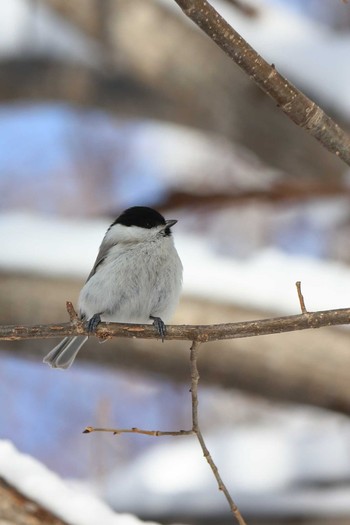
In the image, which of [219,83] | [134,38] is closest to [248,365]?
[219,83]

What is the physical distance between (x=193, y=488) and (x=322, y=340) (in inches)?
43.5

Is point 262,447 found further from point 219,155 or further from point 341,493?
point 219,155

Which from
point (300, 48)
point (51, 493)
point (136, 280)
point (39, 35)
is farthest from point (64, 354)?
point (39, 35)

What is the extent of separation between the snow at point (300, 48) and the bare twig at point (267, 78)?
97.9 inches

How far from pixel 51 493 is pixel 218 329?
1.01 metres

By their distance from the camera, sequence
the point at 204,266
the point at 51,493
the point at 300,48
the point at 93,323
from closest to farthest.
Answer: the point at 93,323, the point at 51,493, the point at 204,266, the point at 300,48

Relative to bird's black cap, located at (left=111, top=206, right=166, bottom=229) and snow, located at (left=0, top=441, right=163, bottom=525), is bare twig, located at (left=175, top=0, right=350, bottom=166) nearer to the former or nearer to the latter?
bird's black cap, located at (left=111, top=206, right=166, bottom=229)

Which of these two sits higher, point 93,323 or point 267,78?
point 267,78

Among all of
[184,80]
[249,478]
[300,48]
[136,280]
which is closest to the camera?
[136,280]

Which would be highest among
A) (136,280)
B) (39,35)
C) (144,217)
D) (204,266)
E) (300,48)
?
(39,35)

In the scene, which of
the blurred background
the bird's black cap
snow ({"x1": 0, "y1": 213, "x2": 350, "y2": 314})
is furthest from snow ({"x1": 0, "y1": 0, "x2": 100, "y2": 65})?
the bird's black cap

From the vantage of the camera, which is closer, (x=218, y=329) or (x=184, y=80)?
(x=218, y=329)

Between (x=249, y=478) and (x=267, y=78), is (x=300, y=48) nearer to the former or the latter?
(x=249, y=478)

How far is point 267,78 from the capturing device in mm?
1863
